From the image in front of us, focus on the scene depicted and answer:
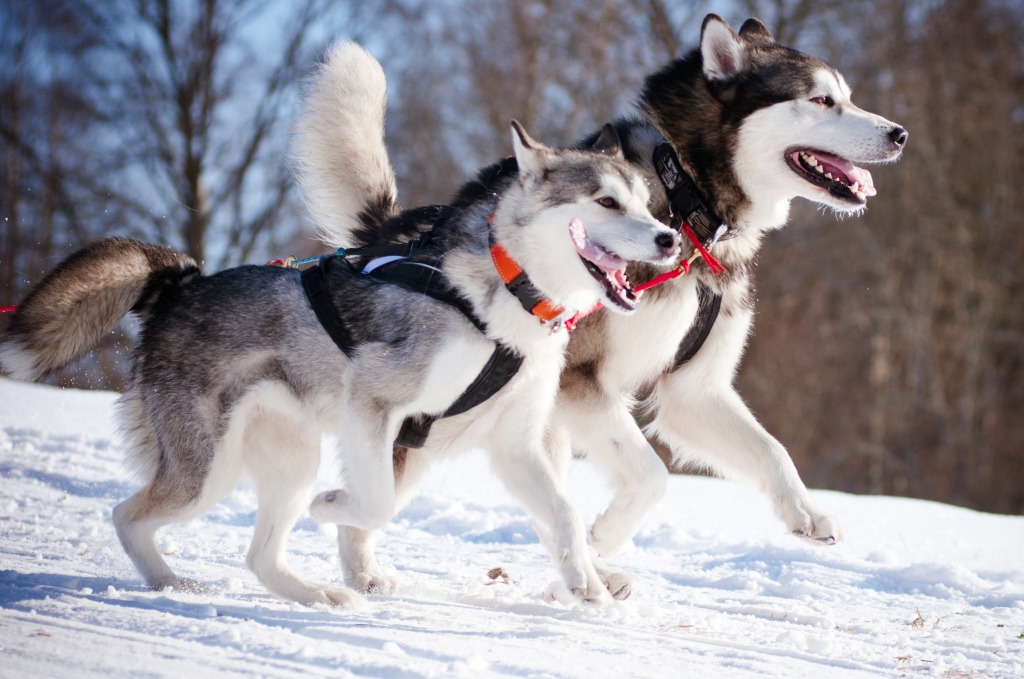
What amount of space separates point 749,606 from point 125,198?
13603 millimetres

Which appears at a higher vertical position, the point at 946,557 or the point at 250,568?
the point at 250,568

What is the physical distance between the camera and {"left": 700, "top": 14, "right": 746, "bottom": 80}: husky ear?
4.21 meters

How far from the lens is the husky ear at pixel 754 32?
4.52 metres

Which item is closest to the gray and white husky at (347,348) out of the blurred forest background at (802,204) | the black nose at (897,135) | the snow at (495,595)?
the snow at (495,595)

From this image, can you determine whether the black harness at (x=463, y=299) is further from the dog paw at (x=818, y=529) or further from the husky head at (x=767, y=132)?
the dog paw at (x=818, y=529)

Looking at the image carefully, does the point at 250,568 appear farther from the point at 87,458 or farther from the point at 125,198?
the point at 125,198

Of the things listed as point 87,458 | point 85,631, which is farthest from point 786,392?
point 85,631

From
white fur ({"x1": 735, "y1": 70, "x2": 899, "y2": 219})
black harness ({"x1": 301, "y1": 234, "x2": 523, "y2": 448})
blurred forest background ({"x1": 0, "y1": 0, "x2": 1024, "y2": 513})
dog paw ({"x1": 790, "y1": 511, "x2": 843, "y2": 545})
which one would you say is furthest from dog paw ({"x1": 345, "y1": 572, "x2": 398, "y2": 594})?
blurred forest background ({"x1": 0, "y1": 0, "x2": 1024, "y2": 513})

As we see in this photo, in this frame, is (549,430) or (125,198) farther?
(125,198)

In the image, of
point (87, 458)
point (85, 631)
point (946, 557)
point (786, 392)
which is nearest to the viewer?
point (85, 631)

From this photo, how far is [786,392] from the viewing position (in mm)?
18766

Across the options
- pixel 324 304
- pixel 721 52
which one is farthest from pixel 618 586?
pixel 721 52

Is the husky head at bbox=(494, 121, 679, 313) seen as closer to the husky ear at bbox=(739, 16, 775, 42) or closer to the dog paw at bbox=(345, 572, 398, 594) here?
the husky ear at bbox=(739, 16, 775, 42)

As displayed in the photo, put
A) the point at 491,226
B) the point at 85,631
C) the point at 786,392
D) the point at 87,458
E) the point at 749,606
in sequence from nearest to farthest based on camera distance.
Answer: the point at 85,631 < the point at 491,226 < the point at 749,606 < the point at 87,458 < the point at 786,392
